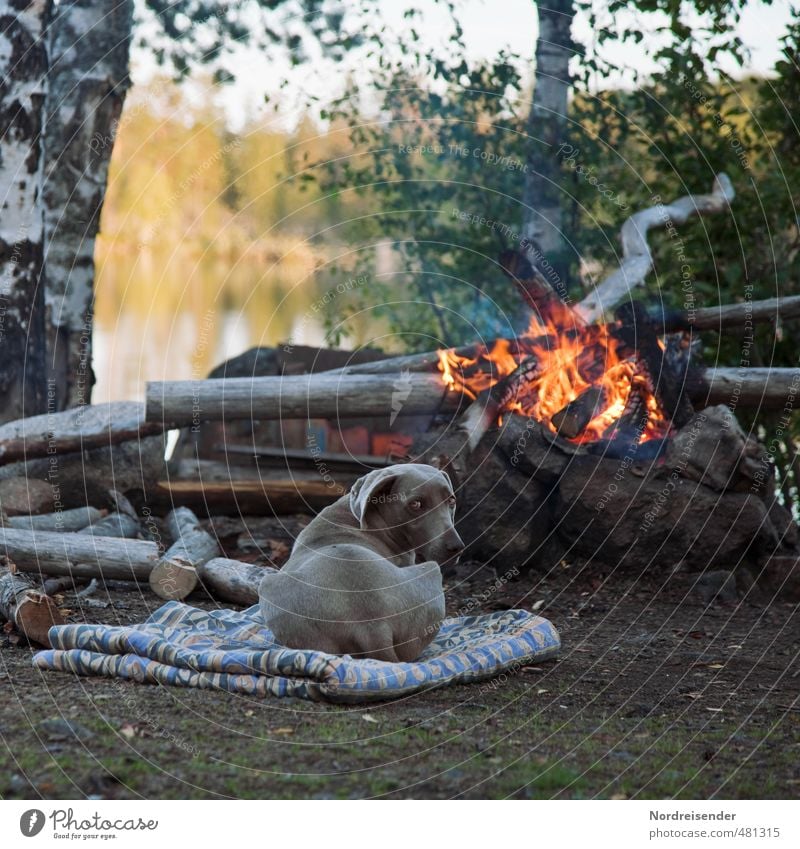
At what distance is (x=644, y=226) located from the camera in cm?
1374

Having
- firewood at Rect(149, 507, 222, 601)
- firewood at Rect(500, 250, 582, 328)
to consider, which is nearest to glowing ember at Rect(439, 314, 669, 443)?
firewood at Rect(500, 250, 582, 328)

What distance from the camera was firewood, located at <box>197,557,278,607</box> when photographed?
9.46 m

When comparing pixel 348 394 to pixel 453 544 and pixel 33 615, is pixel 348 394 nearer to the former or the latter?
pixel 33 615

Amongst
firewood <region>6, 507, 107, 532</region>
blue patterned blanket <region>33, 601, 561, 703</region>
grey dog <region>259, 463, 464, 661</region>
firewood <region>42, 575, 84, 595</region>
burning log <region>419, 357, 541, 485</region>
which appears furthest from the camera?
firewood <region>6, 507, 107, 532</region>

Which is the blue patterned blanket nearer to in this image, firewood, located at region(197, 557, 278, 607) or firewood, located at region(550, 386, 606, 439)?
firewood, located at region(197, 557, 278, 607)

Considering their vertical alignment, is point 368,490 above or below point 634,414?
below

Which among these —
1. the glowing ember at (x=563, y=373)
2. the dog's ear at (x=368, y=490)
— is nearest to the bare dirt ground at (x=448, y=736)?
the dog's ear at (x=368, y=490)

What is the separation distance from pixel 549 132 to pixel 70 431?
724 cm

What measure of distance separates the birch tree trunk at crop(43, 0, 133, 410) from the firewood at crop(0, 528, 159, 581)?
4.61 metres

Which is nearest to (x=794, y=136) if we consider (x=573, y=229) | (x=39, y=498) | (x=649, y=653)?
(x=573, y=229)

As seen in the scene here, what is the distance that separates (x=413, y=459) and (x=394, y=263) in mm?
6642

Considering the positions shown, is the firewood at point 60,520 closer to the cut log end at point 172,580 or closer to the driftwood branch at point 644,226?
the cut log end at point 172,580

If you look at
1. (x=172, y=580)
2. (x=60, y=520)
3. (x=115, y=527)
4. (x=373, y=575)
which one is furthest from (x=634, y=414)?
(x=60, y=520)

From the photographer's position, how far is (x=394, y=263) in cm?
1688
